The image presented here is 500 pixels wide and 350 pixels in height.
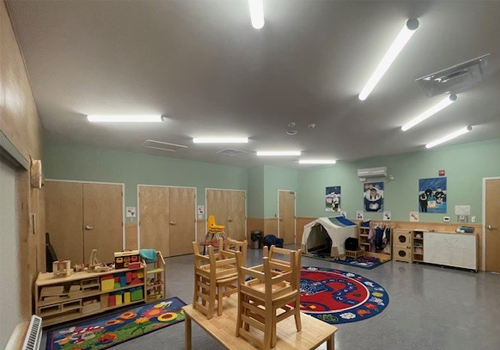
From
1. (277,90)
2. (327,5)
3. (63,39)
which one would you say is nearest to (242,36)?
(327,5)

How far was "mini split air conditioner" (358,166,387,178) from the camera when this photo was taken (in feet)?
22.8

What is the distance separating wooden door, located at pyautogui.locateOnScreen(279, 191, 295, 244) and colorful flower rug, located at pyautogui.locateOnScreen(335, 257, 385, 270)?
2781 mm

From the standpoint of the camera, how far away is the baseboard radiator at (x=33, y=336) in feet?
7.20

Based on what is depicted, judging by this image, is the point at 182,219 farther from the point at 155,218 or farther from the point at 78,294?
the point at 78,294

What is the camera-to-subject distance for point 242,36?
194 cm

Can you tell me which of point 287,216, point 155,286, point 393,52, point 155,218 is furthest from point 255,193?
point 393,52

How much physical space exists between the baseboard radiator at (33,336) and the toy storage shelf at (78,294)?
60cm

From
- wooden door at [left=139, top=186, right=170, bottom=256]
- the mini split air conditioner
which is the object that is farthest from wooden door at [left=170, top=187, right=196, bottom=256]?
A: the mini split air conditioner

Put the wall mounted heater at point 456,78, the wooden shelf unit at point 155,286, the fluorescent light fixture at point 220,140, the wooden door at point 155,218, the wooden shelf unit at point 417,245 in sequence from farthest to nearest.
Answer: the wooden door at point 155,218 < the wooden shelf unit at point 417,245 < the fluorescent light fixture at point 220,140 < the wooden shelf unit at point 155,286 < the wall mounted heater at point 456,78

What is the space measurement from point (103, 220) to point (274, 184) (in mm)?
5326

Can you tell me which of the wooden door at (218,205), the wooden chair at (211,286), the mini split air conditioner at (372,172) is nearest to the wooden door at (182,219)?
the wooden door at (218,205)

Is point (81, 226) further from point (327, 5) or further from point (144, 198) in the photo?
point (327, 5)

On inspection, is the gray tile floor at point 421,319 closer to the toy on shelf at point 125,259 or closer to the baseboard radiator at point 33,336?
the baseboard radiator at point 33,336

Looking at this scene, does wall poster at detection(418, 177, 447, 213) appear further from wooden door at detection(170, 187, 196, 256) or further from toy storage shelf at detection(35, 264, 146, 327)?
toy storage shelf at detection(35, 264, 146, 327)
